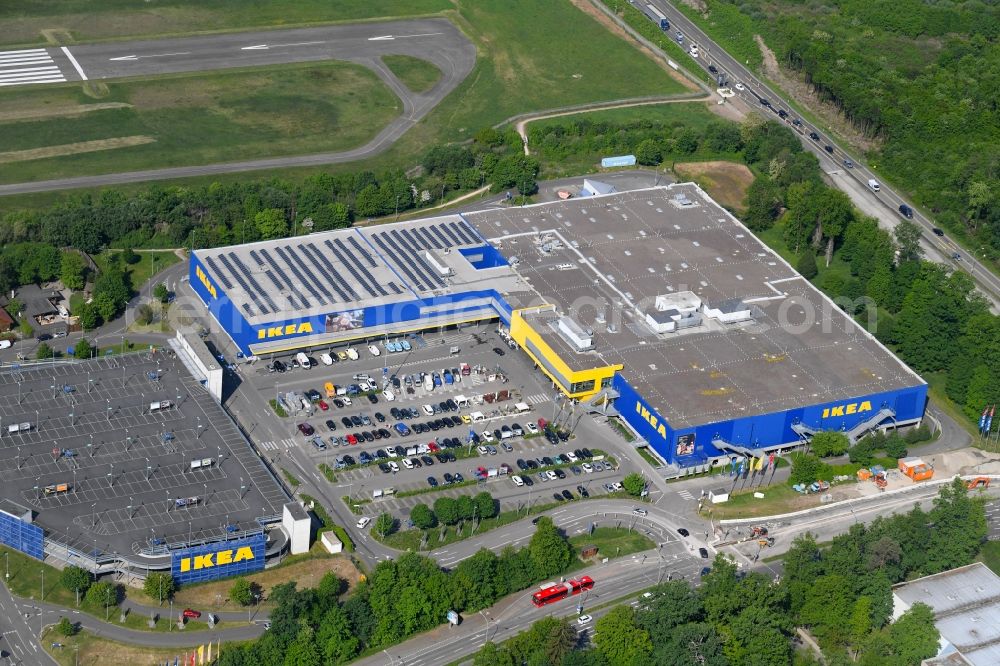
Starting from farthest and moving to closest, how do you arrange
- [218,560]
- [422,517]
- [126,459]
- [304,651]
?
[126,459] → [422,517] → [218,560] → [304,651]

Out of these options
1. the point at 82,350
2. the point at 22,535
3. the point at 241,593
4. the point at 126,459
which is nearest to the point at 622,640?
the point at 241,593

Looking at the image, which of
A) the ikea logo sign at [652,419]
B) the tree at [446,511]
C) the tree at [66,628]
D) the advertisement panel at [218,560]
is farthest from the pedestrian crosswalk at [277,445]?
the ikea logo sign at [652,419]

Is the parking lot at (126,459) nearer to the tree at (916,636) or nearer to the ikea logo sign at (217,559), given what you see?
the ikea logo sign at (217,559)

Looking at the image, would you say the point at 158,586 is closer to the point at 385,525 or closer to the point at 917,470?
the point at 385,525

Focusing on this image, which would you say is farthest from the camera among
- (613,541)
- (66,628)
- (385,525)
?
(613,541)

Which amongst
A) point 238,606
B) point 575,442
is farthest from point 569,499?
point 238,606

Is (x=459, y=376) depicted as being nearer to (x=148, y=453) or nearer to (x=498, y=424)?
(x=498, y=424)
